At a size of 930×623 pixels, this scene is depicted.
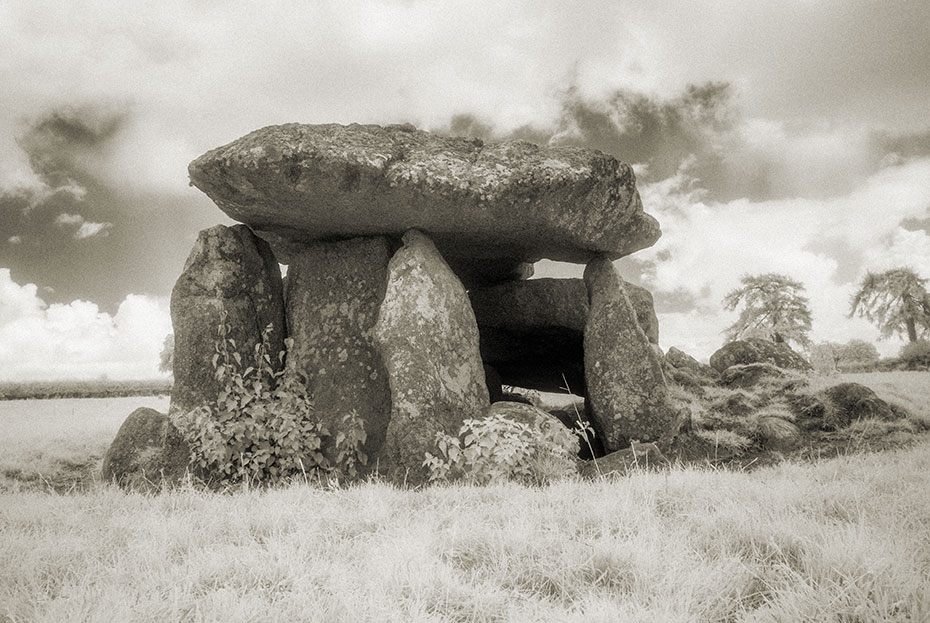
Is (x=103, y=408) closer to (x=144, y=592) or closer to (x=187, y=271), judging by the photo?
(x=187, y=271)

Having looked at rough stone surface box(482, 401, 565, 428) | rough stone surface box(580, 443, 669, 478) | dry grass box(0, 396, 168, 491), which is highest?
rough stone surface box(482, 401, 565, 428)

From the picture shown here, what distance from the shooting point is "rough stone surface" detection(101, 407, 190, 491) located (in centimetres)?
780

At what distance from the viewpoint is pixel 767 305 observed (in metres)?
38.7

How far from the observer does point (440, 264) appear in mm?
8836

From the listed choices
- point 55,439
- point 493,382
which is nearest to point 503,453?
point 493,382

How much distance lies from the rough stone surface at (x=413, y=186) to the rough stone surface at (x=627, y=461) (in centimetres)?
348

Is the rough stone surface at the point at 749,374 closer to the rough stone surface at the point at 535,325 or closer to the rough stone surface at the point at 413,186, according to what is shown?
the rough stone surface at the point at 535,325

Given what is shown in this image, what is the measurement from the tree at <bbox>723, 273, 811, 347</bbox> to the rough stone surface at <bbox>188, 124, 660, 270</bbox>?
32638 mm

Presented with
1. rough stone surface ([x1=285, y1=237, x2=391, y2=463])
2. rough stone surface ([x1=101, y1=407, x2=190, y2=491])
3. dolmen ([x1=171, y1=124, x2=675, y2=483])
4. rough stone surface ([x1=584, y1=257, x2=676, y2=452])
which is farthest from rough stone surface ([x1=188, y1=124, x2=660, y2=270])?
rough stone surface ([x1=101, y1=407, x2=190, y2=491])

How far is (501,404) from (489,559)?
4743mm

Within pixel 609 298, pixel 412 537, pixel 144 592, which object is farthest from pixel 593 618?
A: pixel 609 298

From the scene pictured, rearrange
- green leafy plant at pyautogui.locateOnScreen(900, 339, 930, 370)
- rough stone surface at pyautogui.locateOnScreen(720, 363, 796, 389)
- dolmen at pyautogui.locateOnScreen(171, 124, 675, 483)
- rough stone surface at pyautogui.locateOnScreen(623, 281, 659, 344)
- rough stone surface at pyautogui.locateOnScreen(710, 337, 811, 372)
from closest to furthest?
dolmen at pyautogui.locateOnScreen(171, 124, 675, 483) → rough stone surface at pyautogui.locateOnScreen(623, 281, 659, 344) → rough stone surface at pyautogui.locateOnScreen(720, 363, 796, 389) → rough stone surface at pyautogui.locateOnScreen(710, 337, 811, 372) → green leafy plant at pyautogui.locateOnScreen(900, 339, 930, 370)

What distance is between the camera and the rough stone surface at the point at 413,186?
7941mm

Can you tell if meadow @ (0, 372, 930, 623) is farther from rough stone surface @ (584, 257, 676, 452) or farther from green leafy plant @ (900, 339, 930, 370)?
green leafy plant @ (900, 339, 930, 370)
